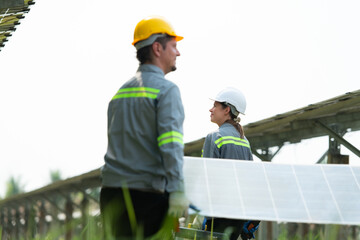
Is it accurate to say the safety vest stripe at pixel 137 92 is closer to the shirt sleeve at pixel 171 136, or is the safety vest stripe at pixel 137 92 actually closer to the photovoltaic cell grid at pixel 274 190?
the shirt sleeve at pixel 171 136

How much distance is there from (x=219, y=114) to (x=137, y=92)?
7.29 feet

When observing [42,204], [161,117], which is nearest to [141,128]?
[161,117]

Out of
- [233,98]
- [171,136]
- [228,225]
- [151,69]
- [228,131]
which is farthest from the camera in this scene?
[233,98]

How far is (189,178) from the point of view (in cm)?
466

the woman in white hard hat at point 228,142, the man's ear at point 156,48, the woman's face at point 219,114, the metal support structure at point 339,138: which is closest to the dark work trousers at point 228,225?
the woman in white hard hat at point 228,142

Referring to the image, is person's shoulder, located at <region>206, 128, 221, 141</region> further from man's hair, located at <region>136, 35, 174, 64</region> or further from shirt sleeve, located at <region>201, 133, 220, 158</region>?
man's hair, located at <region>136, 35, 174, 64</region>

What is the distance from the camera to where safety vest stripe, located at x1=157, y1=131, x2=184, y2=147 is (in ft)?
12.6

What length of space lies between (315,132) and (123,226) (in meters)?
8.47

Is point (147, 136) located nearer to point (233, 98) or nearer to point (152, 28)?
point (152, 28)

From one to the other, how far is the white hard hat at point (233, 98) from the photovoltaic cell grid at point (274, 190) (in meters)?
1.31

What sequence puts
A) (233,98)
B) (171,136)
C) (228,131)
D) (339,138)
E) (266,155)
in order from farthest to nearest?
1. (266,155)
2. (339,138)
3. (233,98)
4. (228,131)
5. (171,136)

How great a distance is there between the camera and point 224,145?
5863mm

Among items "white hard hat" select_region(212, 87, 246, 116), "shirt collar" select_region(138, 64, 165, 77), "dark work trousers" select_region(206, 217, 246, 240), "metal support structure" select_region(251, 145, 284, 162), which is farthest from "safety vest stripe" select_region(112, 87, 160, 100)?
"metal support structure" select_region(251, 145, 284, 162)

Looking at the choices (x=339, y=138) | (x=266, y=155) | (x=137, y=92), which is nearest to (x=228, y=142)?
(x=137, y=92)
